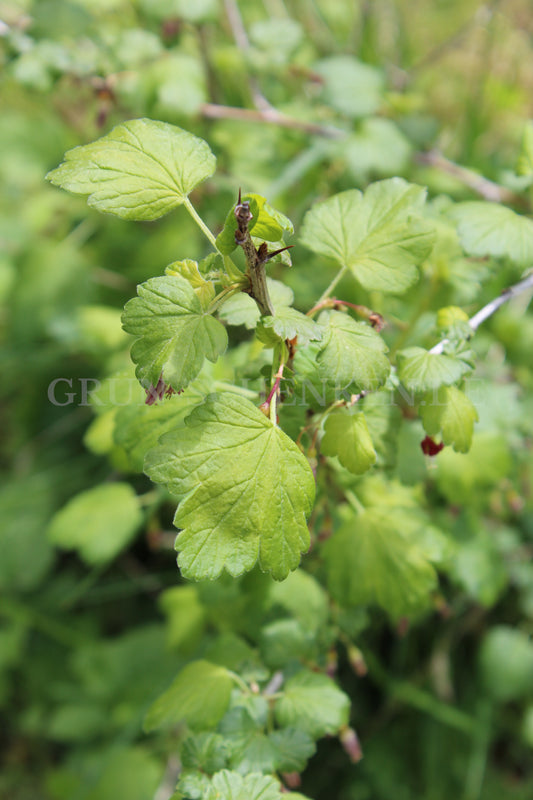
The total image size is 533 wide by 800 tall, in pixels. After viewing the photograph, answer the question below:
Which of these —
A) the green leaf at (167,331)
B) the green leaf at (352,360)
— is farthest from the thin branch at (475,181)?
the green leaf at (167,331)

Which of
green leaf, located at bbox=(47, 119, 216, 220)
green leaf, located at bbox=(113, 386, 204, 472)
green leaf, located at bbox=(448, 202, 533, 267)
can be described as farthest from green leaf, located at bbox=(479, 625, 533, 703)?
green leaf, located at bbox=(47, 119, 216, 220)

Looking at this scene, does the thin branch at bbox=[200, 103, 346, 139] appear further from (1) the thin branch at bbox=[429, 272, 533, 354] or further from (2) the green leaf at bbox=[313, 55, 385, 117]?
(1) the thin branch at bbox=[429, 272, 533, 354]

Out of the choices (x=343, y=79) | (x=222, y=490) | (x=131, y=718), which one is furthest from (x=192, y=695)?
(x=343, y=79)

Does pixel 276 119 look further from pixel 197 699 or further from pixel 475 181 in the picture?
pixel 197 699

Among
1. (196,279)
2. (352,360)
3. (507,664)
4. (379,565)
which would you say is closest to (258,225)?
(196,279)

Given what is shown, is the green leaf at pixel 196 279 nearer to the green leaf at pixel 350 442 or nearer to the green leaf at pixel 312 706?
the green leaf at pixel 350 442
